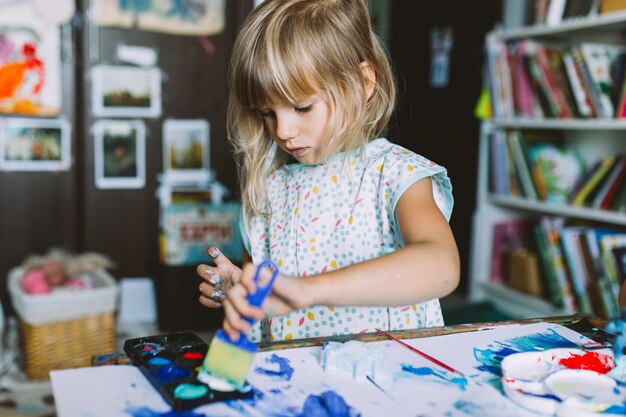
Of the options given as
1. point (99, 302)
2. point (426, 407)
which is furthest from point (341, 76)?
point (99, 302)

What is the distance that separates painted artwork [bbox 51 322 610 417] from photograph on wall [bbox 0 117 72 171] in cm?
205

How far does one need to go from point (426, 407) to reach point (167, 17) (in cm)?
232

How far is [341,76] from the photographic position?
1.06 meters

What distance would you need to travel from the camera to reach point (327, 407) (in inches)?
28.6

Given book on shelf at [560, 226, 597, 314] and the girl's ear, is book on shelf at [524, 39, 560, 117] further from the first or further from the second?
the girl's ear

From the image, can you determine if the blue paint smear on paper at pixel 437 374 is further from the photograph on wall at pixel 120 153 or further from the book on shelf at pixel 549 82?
the photograph on wall at pixel 120 153

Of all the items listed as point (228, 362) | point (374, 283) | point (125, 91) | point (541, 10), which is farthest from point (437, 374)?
point (125, 91)

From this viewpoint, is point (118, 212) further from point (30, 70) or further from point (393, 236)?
point (393, 236)

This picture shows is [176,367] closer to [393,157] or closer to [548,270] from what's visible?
[393,157]

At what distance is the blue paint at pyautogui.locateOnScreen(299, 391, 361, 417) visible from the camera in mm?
710

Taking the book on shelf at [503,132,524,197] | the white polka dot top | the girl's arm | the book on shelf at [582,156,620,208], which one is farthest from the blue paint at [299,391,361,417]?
the book on shelf at [503,132,524,197]

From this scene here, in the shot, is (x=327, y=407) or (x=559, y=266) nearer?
(x=327, y=407)

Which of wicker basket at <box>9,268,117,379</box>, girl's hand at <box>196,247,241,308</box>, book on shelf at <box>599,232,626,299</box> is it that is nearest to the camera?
girl's hand at <box>196,247,241,308</box>

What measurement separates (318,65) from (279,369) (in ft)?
1.57
